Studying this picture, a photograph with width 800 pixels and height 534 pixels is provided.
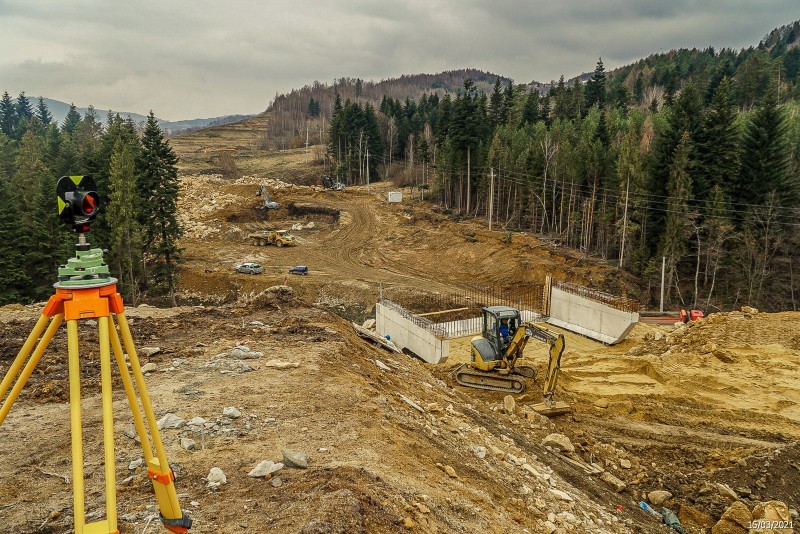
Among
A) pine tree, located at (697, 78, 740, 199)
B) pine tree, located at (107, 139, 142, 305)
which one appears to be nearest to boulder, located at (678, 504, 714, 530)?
pine tree, located at (107, 139, 142, 305)

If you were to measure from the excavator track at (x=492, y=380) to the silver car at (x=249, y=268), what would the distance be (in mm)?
24064

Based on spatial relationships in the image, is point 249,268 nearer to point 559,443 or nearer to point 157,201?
Result: point 157,201

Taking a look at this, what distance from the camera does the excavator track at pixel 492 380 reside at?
1638 centimetres

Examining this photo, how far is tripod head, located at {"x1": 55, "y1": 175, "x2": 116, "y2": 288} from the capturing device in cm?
368

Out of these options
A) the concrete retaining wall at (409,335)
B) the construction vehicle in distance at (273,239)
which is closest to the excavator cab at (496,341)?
the concrete retaining wall at (409,335)

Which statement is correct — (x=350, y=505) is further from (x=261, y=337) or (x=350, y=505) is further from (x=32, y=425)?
(x=261, y=337)

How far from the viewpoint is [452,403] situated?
1217 cm

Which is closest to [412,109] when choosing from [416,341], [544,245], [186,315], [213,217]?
[213,217]

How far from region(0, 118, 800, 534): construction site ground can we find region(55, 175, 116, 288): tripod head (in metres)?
2.96

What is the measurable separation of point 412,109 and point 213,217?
55.8 meters

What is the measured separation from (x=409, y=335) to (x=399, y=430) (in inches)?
608

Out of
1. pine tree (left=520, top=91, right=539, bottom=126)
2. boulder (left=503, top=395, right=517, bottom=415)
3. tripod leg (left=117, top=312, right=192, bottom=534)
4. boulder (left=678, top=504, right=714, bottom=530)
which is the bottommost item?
boulder (left=678, top=504, right=714, bottom=530)

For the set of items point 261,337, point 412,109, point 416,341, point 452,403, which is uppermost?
point 412,109

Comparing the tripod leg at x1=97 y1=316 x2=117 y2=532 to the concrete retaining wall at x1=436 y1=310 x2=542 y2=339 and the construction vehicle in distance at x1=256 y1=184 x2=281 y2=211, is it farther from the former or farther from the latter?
the construction vehicle in distance at x1=256 y1=184 x2=281 y2=211
